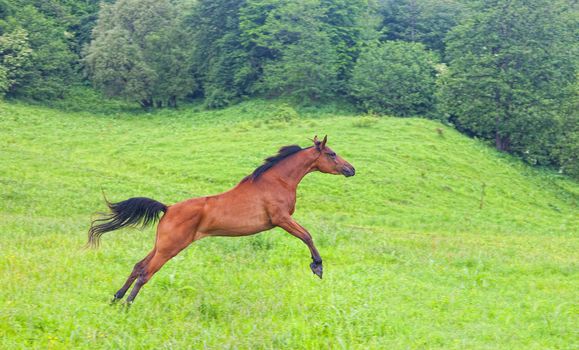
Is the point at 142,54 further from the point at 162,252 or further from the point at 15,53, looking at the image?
the point at 162,252

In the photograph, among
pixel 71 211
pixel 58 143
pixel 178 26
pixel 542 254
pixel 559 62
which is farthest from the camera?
pixel 178 26

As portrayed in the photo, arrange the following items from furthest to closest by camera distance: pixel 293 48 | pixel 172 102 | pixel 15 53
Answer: pixel 172 102
pixel 293 48
pixel 15 53

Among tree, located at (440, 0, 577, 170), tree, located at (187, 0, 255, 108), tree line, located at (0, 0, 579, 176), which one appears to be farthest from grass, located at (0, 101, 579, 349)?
tree, located at (187, 0, 255, 108)

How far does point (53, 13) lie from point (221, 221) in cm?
6186

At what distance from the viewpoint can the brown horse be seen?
8477mm

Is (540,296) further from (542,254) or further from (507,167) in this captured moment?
(507,167)

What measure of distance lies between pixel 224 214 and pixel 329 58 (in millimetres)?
45928

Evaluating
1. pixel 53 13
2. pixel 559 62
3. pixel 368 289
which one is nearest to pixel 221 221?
pixel 368 289

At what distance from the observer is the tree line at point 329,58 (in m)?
41.5

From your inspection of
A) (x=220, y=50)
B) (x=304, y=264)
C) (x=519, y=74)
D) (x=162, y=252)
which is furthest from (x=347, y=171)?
(x=220, y=50)

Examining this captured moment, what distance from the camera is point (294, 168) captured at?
970cm

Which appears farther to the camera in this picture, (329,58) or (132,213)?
(329,58)

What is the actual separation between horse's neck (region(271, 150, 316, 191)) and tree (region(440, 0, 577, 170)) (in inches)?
1347

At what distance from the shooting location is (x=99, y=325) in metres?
7.28
